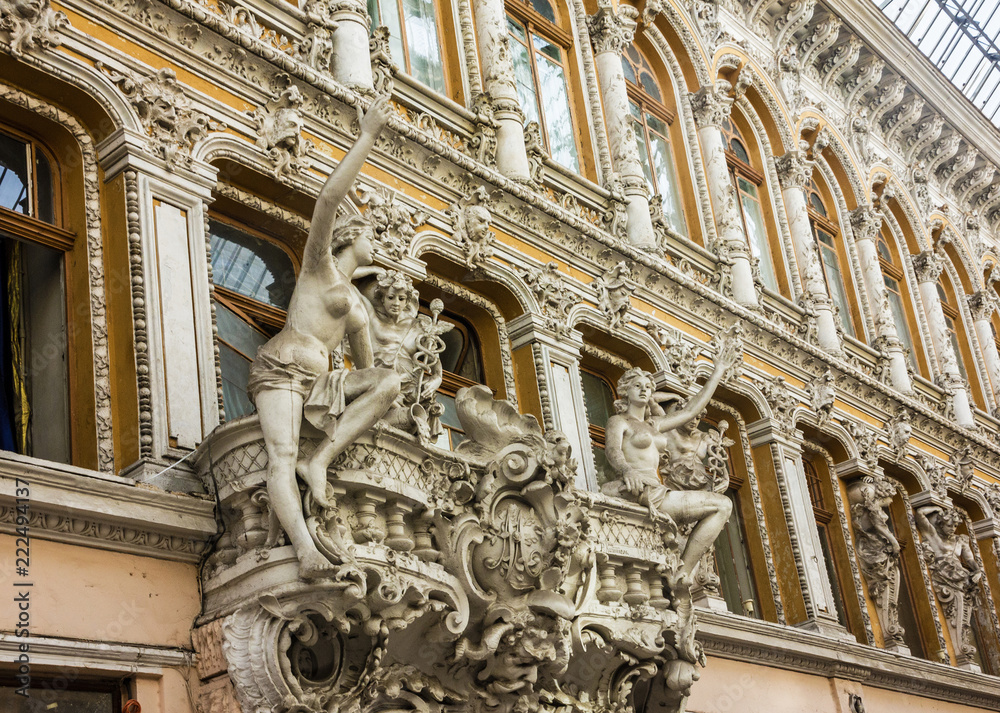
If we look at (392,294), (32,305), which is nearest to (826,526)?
(392,294)

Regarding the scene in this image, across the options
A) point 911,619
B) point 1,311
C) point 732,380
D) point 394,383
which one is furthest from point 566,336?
point 911,619

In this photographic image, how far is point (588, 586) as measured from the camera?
9273 millimetres

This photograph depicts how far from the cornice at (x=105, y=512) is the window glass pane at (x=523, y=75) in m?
7.08

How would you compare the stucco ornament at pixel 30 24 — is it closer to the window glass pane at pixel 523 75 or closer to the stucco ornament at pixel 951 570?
the window glass pane at pixel 523 75

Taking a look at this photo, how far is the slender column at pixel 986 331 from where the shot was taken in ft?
74.2

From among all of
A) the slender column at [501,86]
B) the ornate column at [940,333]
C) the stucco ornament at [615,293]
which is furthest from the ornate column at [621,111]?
the ornate column at [940,333]

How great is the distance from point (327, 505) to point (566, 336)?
5082mm

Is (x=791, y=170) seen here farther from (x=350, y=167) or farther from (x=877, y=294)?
(x=350, y=167)

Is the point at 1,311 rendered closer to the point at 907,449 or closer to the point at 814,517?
the point at 814,517

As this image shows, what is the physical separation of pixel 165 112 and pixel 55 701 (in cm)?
408

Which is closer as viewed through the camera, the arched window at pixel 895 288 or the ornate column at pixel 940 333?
the ornate column at pixel 940 333

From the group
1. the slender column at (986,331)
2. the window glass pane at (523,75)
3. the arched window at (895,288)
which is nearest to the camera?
the window glass pane at (523,75)

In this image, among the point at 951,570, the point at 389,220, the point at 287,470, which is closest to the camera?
the point at 287,470

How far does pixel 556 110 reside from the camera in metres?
14.3
